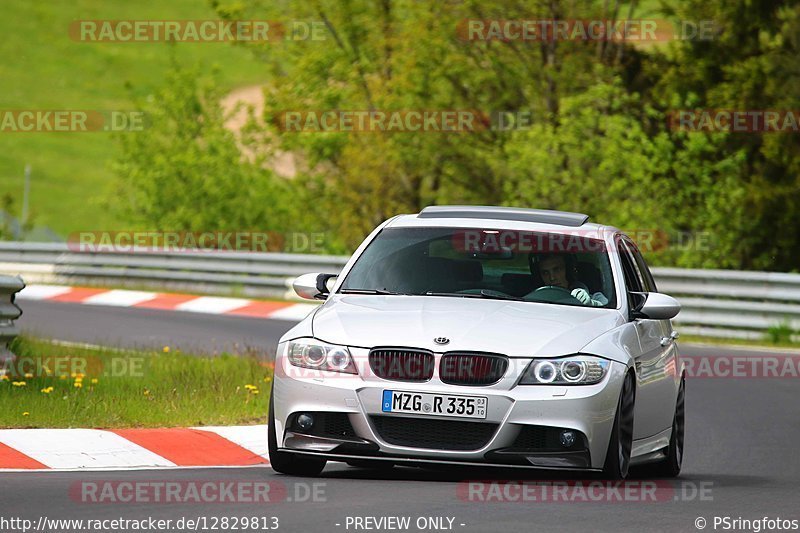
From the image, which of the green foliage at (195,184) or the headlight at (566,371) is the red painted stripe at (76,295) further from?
the headlight at (566,371)

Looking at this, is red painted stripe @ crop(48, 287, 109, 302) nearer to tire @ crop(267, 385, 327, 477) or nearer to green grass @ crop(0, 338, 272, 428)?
green grass @ crop(0, 338, 272, 428)

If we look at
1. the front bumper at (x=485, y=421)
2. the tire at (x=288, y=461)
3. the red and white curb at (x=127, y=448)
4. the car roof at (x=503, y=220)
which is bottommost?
the red and white curb at (x=127, y=448)

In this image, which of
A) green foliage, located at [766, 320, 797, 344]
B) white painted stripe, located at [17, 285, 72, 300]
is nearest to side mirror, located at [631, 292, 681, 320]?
green foliage, located at [766, 320, 797, 344]

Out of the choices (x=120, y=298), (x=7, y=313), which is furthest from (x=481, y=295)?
(x=120, y=298)

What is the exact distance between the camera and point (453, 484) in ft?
30.0

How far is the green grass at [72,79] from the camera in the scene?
2987 inches

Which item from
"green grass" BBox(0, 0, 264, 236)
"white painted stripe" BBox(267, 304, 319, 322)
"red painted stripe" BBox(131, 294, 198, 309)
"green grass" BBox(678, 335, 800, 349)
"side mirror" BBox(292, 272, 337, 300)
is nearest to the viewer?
"side mirror" BBox(292, 272, 337, 300)

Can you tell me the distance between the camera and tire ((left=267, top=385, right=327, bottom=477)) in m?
9.27

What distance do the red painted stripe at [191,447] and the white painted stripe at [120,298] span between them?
16350 mm

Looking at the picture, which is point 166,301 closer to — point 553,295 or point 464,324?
point 553,295

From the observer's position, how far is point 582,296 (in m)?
9.94

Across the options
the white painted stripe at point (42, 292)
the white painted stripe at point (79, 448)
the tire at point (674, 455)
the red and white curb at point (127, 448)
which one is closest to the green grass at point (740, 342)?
the tire at point (674, 455)

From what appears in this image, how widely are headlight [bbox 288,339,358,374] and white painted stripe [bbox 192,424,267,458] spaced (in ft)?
6.21

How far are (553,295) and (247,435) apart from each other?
259 centimetres
